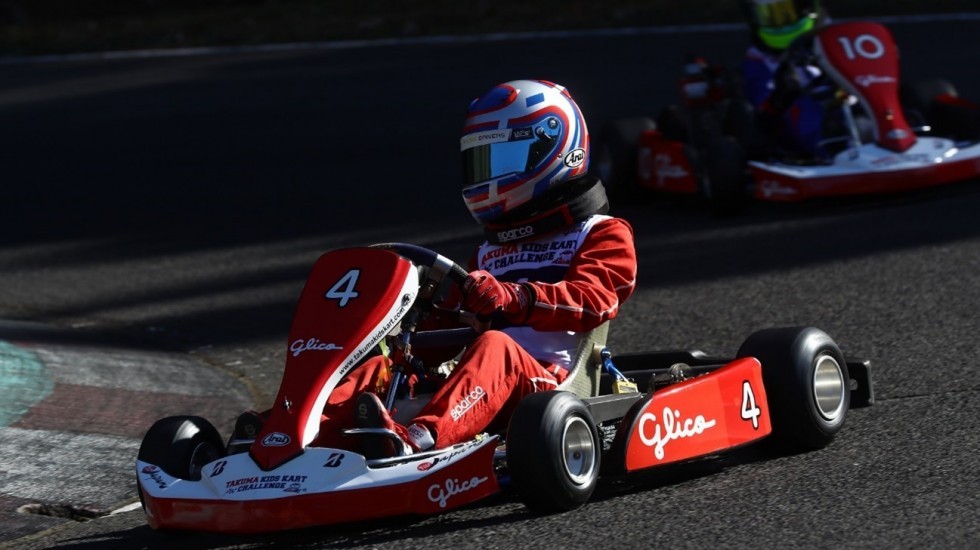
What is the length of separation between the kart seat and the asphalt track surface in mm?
299

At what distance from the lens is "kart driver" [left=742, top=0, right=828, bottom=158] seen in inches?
343

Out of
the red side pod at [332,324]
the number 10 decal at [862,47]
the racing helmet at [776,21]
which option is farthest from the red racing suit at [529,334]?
the racing helmet at [776,21]

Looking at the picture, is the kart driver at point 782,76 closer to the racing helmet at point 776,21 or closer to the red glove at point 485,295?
the racing helmet at point 776,21

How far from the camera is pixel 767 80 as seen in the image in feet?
30.0

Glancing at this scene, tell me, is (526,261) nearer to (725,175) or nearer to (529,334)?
(529,334)

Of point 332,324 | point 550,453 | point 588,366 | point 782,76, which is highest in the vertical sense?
point 332,324

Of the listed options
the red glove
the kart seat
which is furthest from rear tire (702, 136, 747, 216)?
the red glove

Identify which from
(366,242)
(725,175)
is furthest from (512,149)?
(366,242)

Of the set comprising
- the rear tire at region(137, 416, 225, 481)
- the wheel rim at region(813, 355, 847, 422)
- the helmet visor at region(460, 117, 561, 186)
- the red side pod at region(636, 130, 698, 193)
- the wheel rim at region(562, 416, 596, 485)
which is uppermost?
the helmet visor at region(460, 117, 561, 186)

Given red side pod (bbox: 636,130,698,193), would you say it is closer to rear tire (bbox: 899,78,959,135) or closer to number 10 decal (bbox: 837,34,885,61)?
number 10 decal (bbox: 837,34,885,61)

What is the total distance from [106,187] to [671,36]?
557 cm

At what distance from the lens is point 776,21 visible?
9.35 meters

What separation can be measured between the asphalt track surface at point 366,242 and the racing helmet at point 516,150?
88 cm

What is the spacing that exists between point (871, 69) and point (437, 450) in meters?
5.38
